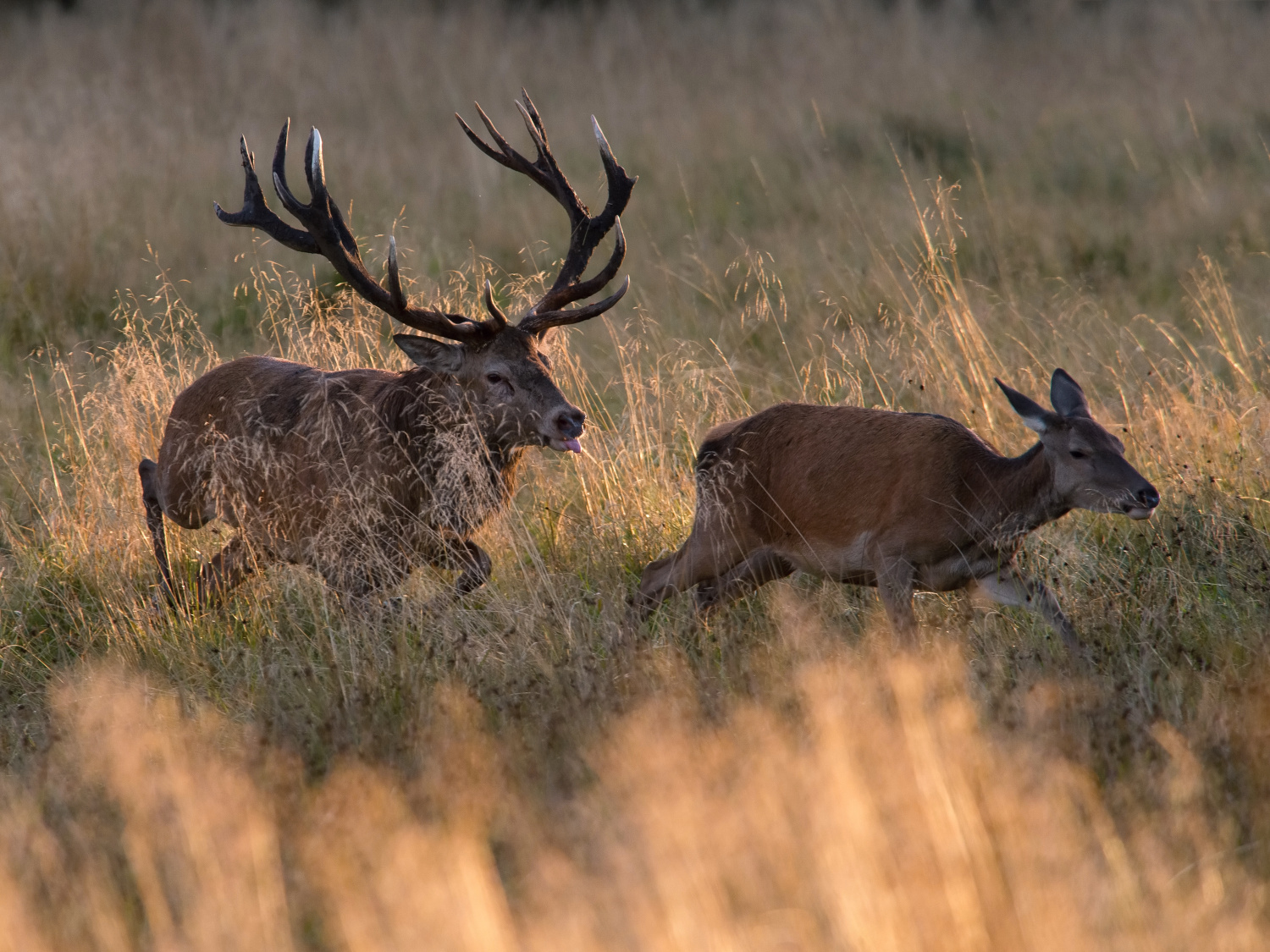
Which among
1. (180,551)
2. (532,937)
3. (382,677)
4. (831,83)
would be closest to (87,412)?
(180,551)

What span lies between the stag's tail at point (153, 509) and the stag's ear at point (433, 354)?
5.02ft

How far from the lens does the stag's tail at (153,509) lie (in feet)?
23.1

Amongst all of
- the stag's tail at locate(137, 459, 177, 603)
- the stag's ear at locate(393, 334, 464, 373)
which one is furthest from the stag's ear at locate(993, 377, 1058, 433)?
the stag's tail at locate(137, 459, 177, 603)

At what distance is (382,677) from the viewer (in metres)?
5.19

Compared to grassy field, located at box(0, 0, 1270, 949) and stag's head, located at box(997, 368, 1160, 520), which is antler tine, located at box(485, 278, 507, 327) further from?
stag's head, located at box(997, 368, 1160, 520)

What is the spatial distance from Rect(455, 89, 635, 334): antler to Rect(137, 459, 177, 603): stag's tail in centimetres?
203

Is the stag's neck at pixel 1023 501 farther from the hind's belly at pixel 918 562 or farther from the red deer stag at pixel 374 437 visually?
the red deer stag at pixel 374 437

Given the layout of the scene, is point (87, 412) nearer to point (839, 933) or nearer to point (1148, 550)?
point (1148, 550)

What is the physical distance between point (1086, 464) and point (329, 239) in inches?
137

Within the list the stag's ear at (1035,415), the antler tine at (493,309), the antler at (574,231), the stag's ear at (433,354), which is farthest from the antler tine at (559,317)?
the stag's ear at (1035,415)

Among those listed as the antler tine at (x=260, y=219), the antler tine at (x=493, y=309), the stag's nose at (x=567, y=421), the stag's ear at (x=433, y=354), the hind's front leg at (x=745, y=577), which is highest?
the antler tine at (x=260, y=219)

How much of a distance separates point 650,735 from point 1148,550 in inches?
118

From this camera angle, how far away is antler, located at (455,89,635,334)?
6766mm

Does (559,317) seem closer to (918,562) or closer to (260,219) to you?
(260,219)
